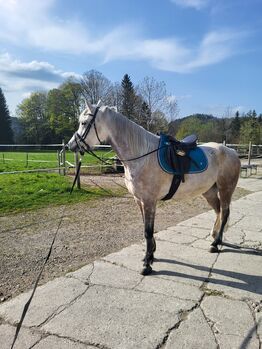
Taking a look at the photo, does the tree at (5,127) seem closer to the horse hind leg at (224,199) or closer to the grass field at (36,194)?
the grass field at (36,194)

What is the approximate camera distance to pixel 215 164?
4.61 meters

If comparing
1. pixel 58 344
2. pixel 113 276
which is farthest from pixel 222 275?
pixel 58 344

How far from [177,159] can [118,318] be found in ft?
6.82

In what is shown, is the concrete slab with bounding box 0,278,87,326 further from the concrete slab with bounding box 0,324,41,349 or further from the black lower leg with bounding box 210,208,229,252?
the black lower leg with bounding box 210,208,229,252

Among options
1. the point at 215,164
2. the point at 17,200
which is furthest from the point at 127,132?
the point at 17,200

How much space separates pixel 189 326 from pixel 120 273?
1222 millimetres

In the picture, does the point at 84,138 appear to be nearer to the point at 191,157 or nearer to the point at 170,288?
the point at 191,157

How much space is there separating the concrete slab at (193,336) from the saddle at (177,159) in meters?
1.73

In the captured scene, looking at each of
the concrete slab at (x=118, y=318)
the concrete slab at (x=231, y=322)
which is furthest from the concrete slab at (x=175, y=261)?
the concrete slab at (x=118, y=318)

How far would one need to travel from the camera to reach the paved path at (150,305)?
8.21ft

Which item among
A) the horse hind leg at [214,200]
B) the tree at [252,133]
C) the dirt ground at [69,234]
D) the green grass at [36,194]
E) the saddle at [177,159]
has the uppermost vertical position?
the tree at [252,133]

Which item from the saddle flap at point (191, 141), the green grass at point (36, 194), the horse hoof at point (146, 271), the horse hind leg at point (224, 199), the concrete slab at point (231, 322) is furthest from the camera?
the green grass at point (36, 194)

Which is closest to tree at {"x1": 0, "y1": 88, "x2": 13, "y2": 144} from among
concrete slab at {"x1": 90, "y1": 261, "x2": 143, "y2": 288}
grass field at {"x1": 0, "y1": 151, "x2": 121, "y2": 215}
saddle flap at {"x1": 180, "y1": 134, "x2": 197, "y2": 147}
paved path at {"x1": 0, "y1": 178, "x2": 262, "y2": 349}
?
grass field at {"x1": 0, "y1": 151, "x2": 121, "y2": 215}

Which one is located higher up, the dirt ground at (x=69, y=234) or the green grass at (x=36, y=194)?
the green grass at (x=36, y=194)
